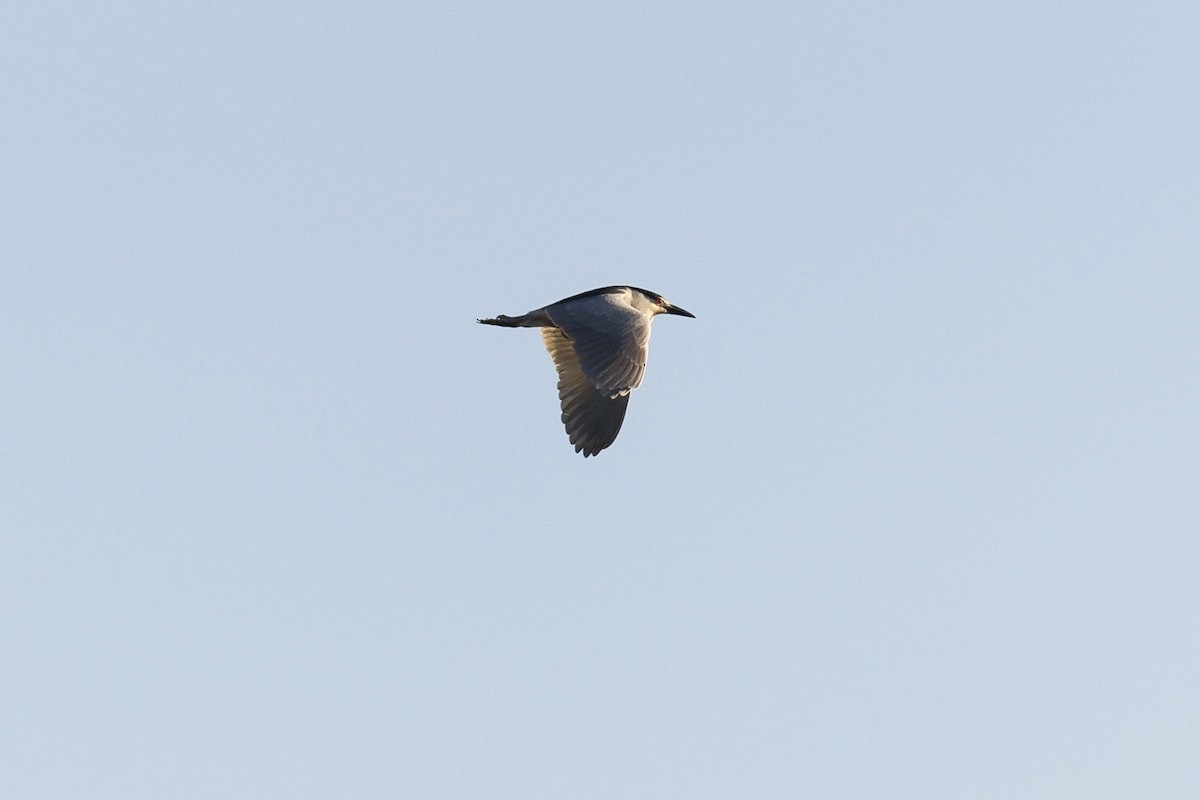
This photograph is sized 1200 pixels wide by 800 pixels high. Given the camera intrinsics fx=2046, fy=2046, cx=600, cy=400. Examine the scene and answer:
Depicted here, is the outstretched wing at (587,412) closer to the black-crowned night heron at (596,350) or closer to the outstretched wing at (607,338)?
the black-crowned night heron at (596,350)

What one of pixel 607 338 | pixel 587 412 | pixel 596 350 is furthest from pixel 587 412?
pixel 596 350

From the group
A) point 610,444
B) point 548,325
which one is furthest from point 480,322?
point 610,444

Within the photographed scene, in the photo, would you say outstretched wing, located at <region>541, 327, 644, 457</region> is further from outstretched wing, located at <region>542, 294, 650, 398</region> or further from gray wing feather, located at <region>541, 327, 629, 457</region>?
outstretched wing, located at <region>542, 294, 650, 398</region>

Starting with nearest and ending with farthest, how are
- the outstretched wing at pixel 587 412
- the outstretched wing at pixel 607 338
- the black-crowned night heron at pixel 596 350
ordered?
the outstretched wing at pixel 607 338
the black-crowned night heron at pixel 596 350
the outstretched wing at pixel 587 412

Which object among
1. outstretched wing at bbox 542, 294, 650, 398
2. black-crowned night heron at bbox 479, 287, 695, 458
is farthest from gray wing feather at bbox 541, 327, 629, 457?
outstretched wing at bbox 542, 294, 650, 398

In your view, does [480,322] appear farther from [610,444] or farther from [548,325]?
[610,444]

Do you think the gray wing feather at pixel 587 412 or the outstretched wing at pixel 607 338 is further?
the gray wing feather at pixel 587 412

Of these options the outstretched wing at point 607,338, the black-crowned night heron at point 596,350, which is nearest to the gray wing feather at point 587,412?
the black-crowned night heron at point 596,350
